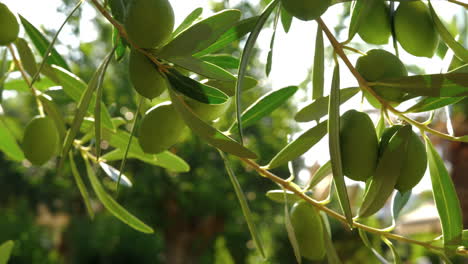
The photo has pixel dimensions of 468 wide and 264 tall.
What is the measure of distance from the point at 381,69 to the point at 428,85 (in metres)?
0.04

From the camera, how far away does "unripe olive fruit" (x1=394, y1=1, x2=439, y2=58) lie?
49cm

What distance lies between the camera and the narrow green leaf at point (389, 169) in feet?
1.45

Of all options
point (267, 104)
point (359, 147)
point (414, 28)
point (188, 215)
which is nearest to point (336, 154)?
point (359, 147)

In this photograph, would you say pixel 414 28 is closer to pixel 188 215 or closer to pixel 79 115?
pixel 79 115

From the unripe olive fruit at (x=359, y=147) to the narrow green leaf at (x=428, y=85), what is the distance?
37mm

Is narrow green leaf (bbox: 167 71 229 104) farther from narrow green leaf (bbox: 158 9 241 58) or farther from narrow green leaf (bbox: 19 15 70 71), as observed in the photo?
narrow green leaf (bbox: 19 15 70 71)

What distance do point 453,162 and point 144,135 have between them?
13.0 feet

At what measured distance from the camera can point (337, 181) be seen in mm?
407

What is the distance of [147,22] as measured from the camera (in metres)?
0.43

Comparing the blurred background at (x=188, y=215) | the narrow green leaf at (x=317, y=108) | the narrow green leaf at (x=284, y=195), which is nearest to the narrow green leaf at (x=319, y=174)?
the narrow green leaf at (x=284, y=195)

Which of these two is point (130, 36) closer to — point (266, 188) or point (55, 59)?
point (55, 59)

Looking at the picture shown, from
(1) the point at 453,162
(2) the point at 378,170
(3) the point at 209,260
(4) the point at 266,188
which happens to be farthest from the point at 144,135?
(3) the point at 209,260

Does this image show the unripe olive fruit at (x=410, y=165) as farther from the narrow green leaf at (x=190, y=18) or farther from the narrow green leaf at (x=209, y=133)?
the narrow green leaf at (x=190, y=18)

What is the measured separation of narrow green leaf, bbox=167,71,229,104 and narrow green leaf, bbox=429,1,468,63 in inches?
7.4
